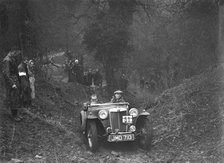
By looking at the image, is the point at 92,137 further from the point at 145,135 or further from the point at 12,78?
the point at 12,78

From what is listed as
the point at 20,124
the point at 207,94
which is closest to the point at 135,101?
the point at 207,94

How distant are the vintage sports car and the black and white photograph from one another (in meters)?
0.03

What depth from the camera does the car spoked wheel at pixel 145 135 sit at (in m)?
10.6

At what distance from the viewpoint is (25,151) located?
9.73 metres

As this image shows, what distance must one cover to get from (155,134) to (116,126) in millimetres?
1575

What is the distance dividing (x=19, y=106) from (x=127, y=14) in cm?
1295

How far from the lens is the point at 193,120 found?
37.8 ft

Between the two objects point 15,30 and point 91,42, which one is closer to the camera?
point 15,30

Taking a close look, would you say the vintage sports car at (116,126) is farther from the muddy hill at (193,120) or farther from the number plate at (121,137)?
the muddy hill at (193,120)

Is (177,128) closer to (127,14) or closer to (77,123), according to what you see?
(77,123)

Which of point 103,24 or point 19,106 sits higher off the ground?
point 103,24

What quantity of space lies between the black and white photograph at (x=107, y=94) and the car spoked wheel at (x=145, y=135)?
0.09 ft

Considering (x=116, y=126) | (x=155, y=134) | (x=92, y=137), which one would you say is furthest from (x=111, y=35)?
(x=92, y=137)

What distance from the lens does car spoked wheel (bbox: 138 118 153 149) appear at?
1061 centimetres
